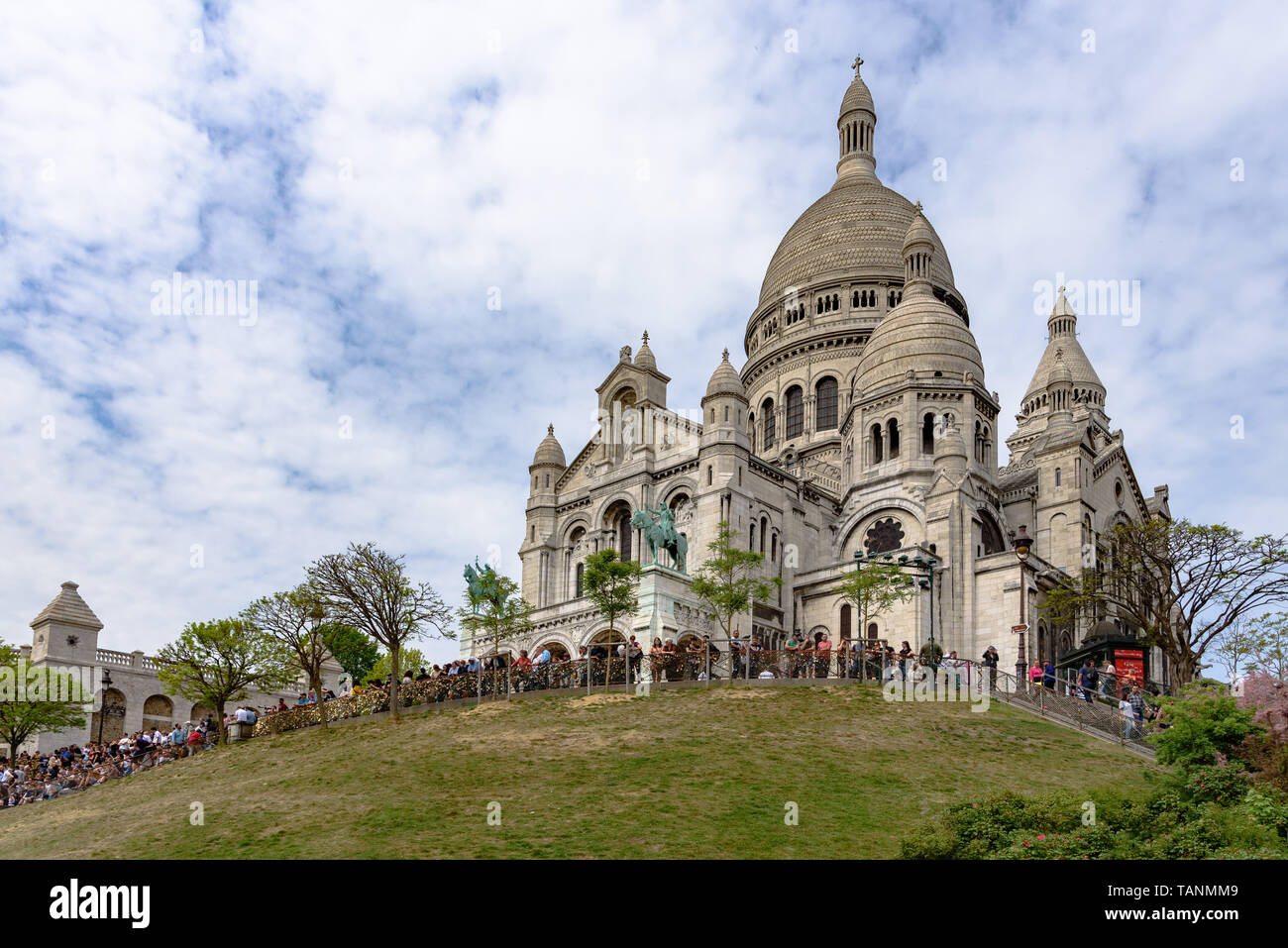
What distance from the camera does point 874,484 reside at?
55.7 meters

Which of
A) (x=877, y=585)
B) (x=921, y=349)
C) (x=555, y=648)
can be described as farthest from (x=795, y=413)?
(x=877, y=585)

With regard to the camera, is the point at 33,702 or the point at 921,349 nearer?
the point at 33,702

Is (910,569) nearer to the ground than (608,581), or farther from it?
farther from it

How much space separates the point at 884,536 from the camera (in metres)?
54.7

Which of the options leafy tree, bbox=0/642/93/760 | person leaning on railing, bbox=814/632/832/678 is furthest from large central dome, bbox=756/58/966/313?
leafy tree, bbox=0/642/93/760

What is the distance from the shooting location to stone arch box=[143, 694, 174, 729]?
56000mm

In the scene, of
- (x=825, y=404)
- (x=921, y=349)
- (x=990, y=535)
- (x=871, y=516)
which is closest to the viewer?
(x=990, y=535)

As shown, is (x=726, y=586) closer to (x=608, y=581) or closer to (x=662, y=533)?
(x=608, y=581)

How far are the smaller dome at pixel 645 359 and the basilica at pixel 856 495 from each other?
16 centimetres

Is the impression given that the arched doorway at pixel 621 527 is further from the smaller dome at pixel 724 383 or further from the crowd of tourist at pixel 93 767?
the crowd of tourist at pixel 93 767

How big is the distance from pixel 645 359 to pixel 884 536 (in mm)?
13586

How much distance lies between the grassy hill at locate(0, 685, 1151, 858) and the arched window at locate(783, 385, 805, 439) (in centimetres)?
3873
